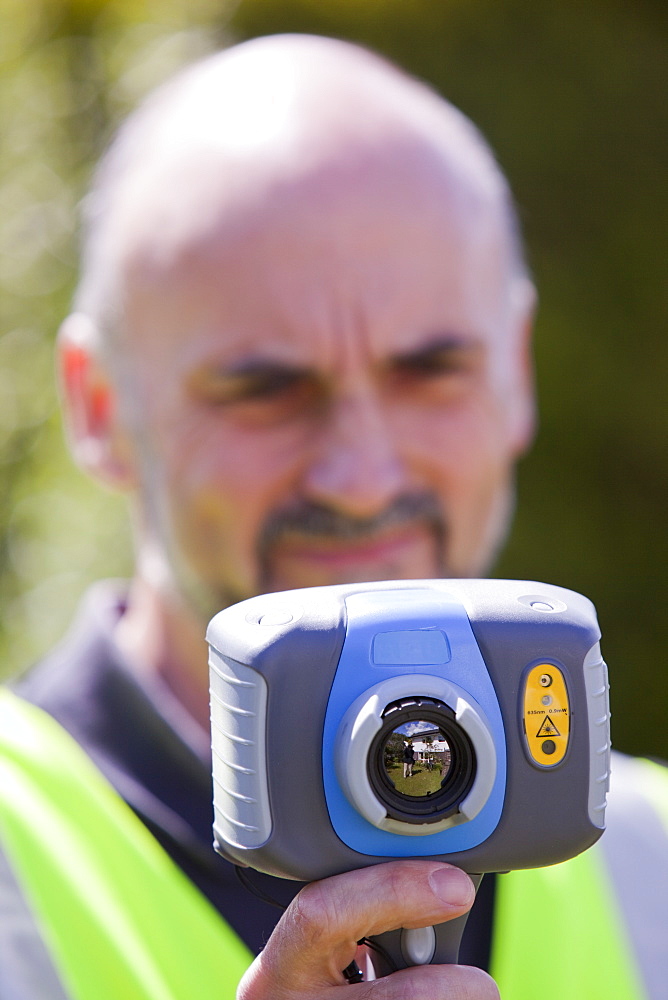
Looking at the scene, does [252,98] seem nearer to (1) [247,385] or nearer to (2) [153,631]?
(1) [247,385]

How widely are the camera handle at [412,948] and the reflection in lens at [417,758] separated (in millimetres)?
113

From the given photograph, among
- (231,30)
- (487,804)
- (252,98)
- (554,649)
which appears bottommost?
(487,804)

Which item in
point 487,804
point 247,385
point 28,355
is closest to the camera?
point 487,804

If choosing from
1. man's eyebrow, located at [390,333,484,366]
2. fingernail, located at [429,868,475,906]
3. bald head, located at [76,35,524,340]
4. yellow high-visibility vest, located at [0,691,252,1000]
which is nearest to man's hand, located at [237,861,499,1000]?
fingernail, located at [429,868,475,906]

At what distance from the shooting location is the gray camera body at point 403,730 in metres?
0.84

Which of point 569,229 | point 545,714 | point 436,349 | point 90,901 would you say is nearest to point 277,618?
point 545,714

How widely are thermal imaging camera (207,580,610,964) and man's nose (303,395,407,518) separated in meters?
0.56

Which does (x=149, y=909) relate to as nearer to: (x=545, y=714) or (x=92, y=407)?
(x=545, y=714)

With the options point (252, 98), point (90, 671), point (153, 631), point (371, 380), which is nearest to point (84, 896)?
point (90, 671)

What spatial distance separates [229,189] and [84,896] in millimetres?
859

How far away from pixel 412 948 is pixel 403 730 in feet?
0.57

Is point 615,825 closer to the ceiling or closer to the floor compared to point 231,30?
closer to the floor

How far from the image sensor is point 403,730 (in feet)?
2.74

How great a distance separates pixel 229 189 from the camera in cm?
145
